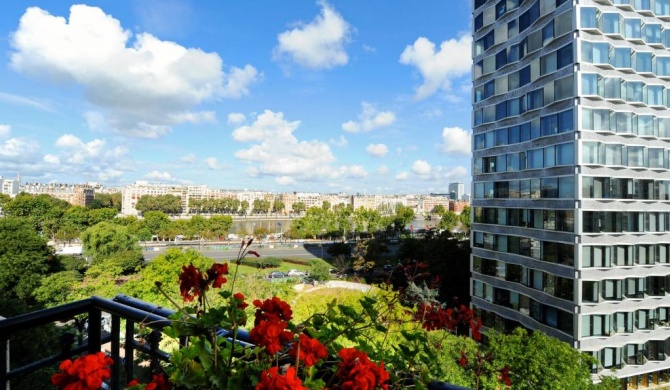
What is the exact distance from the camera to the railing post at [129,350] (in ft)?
4.76

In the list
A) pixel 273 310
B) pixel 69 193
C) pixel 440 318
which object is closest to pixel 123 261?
pixel 440 318

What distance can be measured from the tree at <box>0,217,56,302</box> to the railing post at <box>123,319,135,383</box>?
785 inches

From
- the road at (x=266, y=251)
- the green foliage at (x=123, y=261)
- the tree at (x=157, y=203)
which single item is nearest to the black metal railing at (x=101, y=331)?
the green foliage at (x=123, y=261)

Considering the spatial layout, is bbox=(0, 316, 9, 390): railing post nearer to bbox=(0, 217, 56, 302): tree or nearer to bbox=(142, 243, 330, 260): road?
bbox=(0, 217, 56, 302): tree

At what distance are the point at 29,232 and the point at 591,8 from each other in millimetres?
26534

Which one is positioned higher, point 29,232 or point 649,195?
point 649,195

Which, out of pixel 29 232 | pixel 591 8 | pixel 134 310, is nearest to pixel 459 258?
pixel 591 8

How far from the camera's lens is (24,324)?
1.34 metres

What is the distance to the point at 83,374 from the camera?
680mm

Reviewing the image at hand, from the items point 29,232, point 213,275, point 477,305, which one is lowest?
point 477,305

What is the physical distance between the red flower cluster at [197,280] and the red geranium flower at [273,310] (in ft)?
0.49

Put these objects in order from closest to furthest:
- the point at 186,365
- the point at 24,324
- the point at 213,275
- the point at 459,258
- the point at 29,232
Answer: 1. the point at 186,365
2. the point at 213,275
3. the point at 24,324
4. the point at 29,232
5. the point at 459,258

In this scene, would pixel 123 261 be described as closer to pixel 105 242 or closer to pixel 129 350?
pixel 105 242

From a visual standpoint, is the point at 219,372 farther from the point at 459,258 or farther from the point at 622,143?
the point at 459,258
